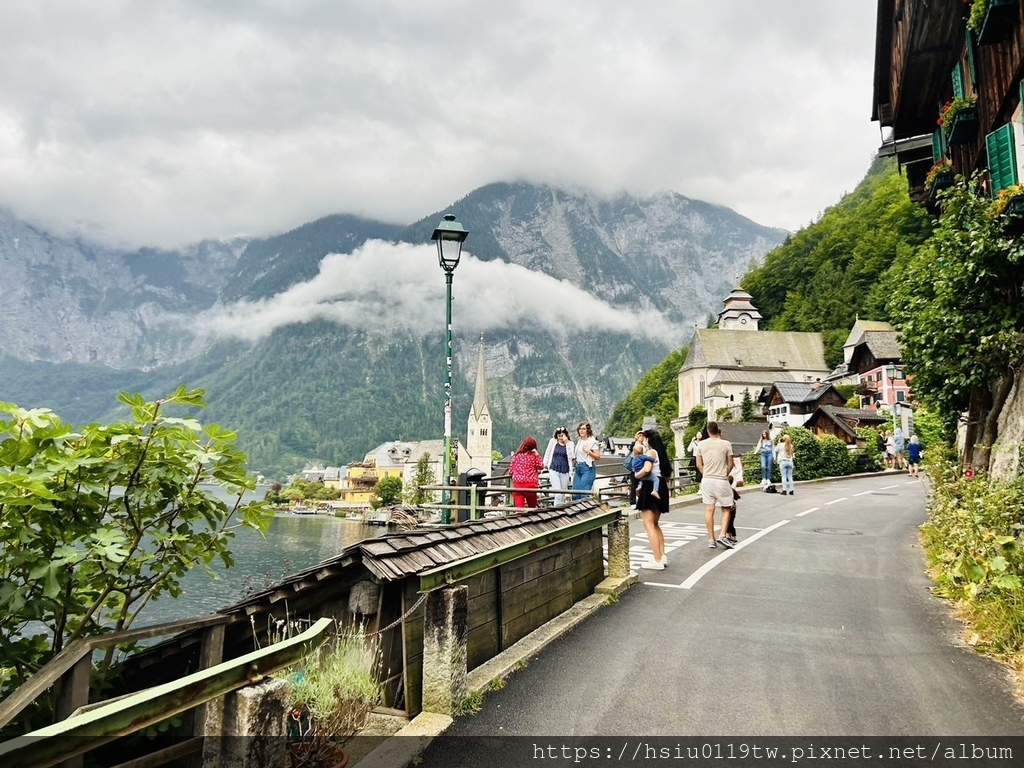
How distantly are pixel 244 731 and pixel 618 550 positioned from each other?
6117 millimetres

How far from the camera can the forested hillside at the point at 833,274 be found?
8550cm

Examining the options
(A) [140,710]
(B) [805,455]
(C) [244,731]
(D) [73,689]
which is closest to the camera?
(A) [140,710]

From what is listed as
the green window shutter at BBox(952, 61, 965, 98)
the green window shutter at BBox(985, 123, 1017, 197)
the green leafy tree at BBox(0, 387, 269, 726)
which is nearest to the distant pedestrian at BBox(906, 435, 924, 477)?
the green window shutter at BBox(952, 61, 965, 98)

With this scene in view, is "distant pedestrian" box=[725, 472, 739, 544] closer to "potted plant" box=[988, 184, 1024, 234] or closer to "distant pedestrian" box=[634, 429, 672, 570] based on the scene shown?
"distant pedestrian" box=[634, 429, 672, 570]

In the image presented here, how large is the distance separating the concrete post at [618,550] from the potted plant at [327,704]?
481 cm

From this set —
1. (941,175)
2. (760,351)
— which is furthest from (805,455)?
(760,351)

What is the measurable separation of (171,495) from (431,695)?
2.10 metres

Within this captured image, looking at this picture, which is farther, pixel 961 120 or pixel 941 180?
pixel 941 180

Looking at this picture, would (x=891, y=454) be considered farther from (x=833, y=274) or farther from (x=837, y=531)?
(x=833, y=274)

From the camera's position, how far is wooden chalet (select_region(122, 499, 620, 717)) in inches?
172

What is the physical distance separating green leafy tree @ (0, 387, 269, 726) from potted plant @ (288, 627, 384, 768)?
0.95m

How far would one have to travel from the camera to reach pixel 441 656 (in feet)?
14.5

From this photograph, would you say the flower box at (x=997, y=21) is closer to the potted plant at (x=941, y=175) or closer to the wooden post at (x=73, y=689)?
the potted plant at (x=941, y=175)

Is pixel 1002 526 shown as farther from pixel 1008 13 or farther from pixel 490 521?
pixel 1008 13
